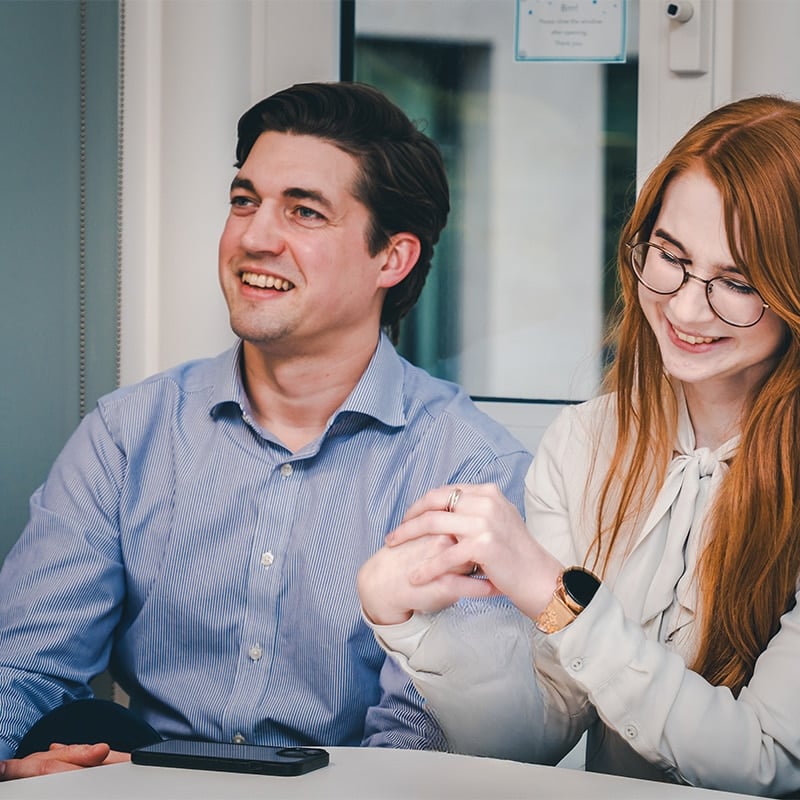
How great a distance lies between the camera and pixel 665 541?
1349 mm

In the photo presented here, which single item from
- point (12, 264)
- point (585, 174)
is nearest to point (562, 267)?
point (585, 174)

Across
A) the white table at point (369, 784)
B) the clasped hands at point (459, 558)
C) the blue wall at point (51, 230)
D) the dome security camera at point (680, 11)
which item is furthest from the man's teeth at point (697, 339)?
the blue wall at point (51, 230)

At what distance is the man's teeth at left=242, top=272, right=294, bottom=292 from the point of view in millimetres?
1754

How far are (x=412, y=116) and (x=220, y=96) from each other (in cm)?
34

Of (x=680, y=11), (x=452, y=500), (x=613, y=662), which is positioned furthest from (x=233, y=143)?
(x=613, y=662)

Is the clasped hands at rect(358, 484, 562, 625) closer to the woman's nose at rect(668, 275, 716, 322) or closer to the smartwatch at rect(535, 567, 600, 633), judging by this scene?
the smartwatch at rect(535, 567, 600, 633)

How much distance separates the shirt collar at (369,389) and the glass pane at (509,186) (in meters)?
0.38

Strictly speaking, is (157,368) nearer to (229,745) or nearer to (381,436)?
(381,436)

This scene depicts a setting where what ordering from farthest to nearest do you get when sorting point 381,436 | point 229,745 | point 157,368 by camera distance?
point 157,368 < point 381,436 < point 229,745

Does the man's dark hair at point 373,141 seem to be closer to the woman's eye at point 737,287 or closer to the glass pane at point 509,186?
the glass pane at point 509,186

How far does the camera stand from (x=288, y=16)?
7.13ft

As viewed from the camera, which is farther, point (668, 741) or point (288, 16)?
point (288, 16)

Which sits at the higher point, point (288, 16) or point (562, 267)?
point (288, 16)

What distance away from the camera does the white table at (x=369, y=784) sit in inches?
35.5
